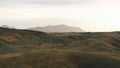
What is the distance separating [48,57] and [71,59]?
18.1 ft

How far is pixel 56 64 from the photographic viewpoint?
64188 mm

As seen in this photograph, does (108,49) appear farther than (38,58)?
Yes

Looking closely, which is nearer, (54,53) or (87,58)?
(87,58)

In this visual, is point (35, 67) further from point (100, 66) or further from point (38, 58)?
point (100, 66)

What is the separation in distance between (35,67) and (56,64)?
186 inches

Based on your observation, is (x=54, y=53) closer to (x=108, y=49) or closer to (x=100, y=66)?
(x=100, y=66)

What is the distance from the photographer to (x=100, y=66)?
209 feet

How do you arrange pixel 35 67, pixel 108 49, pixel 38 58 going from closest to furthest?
pixel 35 67, pixel 38 58, pixel 108 49

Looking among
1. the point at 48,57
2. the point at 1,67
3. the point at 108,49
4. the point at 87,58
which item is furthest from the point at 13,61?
the point at 108,49

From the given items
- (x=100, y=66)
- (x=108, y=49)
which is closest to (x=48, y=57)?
(x=100, y=66)

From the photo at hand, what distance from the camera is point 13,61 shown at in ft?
222

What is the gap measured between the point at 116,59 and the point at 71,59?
10394 millimetres

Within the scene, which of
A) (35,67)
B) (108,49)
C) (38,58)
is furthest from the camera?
(108,49)

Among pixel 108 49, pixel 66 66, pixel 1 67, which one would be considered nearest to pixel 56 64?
pixel 66 66
